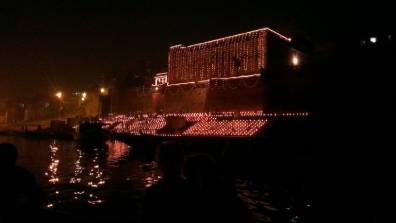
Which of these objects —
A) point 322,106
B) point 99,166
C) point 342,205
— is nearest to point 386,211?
point 342,205

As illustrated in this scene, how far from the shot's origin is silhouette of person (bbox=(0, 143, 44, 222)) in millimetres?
4555

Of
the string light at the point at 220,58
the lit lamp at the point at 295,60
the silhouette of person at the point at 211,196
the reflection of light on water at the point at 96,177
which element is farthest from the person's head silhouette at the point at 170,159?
the lit lamp at the point at 295,60

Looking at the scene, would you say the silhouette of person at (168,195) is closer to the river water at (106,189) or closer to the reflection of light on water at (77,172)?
the river water at (106,189)

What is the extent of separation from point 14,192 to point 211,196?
2.64 m

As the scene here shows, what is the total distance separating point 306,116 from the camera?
2264 centimetres

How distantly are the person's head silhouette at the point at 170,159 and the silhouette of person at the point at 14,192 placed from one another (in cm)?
206

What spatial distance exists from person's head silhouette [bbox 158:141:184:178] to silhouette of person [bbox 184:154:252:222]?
159 mm

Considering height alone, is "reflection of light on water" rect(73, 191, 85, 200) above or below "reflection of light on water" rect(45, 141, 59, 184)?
above

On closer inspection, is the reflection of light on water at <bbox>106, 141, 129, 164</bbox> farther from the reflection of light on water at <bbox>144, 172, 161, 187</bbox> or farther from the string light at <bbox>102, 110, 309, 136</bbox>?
the reflection of light on water at <bbox>144, 172, 161, 187</bbox>

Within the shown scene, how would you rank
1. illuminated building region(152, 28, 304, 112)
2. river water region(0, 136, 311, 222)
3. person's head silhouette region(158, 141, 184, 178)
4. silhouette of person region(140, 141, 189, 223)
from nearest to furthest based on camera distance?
silhouette of person region(140, 141, 189, 223)
person's head silhouette region(158, 141, 184, 178)
river water region(0, 136, 311, 222)
illuminated building region(152, 28, 304, 112)

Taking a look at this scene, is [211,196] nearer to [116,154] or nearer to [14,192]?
[14,192]

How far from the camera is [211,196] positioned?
150 inches

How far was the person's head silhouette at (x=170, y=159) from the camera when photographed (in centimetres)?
373

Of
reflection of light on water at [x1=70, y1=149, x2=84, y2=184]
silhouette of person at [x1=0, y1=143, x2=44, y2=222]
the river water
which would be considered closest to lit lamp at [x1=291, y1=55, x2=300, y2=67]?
the river water
